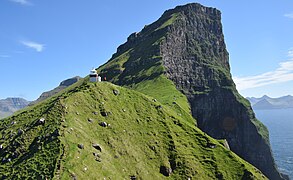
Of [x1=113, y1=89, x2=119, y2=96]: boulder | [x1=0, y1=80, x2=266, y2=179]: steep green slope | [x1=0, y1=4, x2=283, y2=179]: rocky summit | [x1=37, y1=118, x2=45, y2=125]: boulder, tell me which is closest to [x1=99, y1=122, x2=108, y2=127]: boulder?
[x1=0, y1=4, x2=283, y2=179]: rocky summit

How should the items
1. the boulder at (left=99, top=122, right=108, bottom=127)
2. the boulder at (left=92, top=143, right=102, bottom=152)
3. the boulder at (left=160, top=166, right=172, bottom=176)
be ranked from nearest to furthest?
the boulder at (left=92, top=143, right=102, bottom=152)
the boulder at (left=160, top=166, right=172, bottom=176)
the boulder at (left=99, top=122, right=108, bottom=127)

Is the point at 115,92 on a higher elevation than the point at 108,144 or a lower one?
higher

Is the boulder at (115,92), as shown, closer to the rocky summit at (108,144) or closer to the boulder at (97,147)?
the rocky summit at (108,144)

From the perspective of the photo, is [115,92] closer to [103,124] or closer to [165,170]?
[103,124]

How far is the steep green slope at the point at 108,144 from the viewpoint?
74.1 meters

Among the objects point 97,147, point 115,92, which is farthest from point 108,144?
point 115,92

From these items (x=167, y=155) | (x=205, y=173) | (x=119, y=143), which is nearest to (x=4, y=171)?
(x=119, y=143)

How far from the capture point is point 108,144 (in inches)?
3595

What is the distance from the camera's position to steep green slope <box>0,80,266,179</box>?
74062mm

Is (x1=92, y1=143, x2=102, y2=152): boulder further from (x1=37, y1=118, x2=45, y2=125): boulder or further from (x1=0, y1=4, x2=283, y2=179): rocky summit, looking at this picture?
(x1=37, y1=118, x2=45, y2=125): boulder

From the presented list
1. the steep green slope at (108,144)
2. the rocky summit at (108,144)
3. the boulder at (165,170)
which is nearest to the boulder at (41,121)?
the rocky summit at (108,144)

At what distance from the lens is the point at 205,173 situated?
9981 cm

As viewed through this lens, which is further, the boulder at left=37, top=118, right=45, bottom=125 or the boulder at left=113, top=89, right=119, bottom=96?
the boulder at left=113, top=89, right=119, bottom=96

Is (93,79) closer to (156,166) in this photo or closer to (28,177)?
(156,166)
